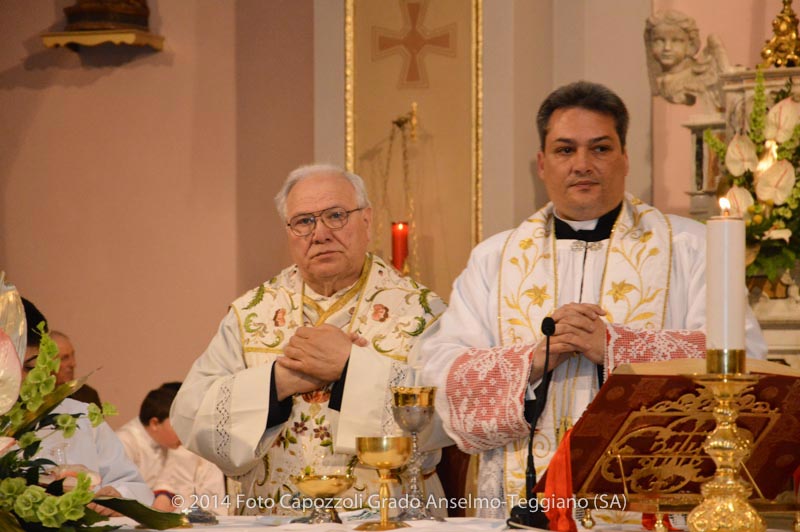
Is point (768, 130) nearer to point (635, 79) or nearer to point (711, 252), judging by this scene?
point (635, 79)

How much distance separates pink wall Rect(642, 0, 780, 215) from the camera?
7035 mm

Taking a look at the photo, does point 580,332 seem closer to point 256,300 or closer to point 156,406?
point 256,300

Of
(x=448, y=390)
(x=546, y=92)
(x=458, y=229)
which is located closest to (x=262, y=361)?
(x=448, y=390)

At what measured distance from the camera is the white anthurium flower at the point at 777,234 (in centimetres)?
523

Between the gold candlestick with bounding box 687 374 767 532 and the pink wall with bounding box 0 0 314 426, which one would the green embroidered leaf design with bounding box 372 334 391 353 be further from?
the pink wall with bounding box 0 0 314 426

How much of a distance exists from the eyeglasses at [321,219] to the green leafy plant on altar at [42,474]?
1.78m

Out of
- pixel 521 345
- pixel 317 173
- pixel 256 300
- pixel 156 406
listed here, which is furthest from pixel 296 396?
pixel 156 406

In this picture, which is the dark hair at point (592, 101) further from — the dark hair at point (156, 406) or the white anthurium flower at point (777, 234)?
the dark hair at point (156, 406)

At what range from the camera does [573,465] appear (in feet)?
9.77

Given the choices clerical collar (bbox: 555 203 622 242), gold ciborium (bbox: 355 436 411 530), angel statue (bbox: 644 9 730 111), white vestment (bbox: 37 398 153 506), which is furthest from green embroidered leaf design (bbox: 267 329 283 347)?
angel statue (bbox: 644 9 730 111)

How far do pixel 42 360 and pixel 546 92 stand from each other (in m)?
5.12

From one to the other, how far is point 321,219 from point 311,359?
520mm

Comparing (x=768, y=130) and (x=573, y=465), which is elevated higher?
(x=768, y=130)

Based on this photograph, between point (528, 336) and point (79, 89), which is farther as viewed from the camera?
point (79, 89)
